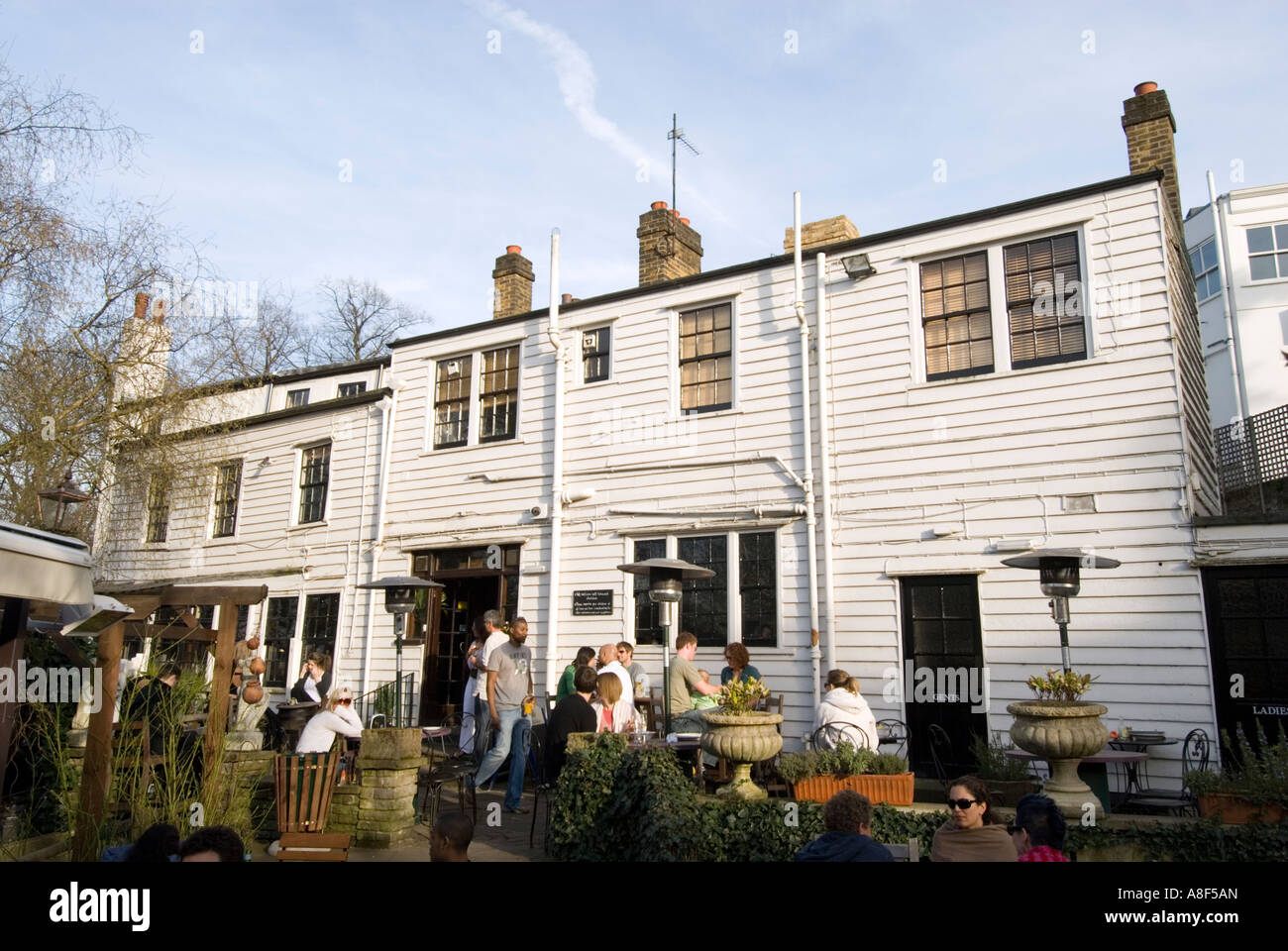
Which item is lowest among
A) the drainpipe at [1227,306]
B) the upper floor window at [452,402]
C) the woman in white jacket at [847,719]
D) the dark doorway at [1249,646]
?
the woman in white jacket at [847,719]

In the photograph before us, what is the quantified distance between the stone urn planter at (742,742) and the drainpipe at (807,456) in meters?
3.88

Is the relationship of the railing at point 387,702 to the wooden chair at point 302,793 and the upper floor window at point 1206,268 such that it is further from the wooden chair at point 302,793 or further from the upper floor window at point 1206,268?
the upper floor window at point 1206,268

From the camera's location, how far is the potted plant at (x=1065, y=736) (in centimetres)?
740

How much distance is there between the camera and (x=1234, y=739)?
378 inches

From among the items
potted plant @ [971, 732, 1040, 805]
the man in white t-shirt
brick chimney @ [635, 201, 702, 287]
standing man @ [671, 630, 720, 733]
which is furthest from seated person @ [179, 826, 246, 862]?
brick chimney @ [635, 201, 702, 287]

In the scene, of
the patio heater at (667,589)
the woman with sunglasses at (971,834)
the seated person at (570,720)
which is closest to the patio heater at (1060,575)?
the patio heater at (667,589)

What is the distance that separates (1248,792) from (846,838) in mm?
4564

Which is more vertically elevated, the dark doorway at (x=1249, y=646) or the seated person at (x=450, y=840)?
the dark doorway at (x=1249, y=646)

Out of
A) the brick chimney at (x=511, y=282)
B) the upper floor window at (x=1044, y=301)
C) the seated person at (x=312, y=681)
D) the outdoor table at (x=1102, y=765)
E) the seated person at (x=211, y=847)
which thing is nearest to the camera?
the seated person at (x=211, y=847)

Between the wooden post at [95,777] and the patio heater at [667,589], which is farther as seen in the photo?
the patio heater at [667,589]

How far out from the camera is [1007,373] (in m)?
11.5

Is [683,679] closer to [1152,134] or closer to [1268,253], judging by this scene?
[1152,134]

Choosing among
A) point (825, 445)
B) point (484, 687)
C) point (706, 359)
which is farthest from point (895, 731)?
point (706, 359)

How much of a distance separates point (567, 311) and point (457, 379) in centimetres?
267
